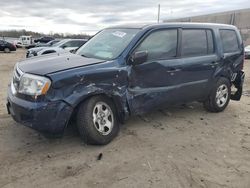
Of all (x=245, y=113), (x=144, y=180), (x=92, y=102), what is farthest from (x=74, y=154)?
(x=245, y=113)

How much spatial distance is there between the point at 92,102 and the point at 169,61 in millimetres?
1648

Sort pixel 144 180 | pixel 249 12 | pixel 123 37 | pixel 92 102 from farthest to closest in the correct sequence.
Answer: pixel 249 12
pixel 123 37
pixel 92 102
pixel 144 180

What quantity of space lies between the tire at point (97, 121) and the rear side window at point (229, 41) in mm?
3090

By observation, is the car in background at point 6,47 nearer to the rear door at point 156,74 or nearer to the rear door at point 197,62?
the rear door at point 197,62

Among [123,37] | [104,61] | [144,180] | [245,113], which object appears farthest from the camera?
[245,113]

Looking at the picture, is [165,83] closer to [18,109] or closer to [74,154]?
[74,154]

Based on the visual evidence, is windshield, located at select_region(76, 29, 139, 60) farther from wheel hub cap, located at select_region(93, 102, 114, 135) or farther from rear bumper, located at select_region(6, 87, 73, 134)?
rear bumper, located at select_region(6, 87, 73, 134)

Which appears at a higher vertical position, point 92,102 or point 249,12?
point 249,12

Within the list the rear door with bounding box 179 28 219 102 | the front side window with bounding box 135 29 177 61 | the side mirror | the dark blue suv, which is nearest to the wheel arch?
the dark blue suv

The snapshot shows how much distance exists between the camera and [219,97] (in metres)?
6.29

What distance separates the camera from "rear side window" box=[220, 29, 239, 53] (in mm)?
6255

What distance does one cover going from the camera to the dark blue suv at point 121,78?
3871 millimetres

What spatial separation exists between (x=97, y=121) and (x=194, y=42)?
8.30 ft

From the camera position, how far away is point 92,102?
13.7ft
